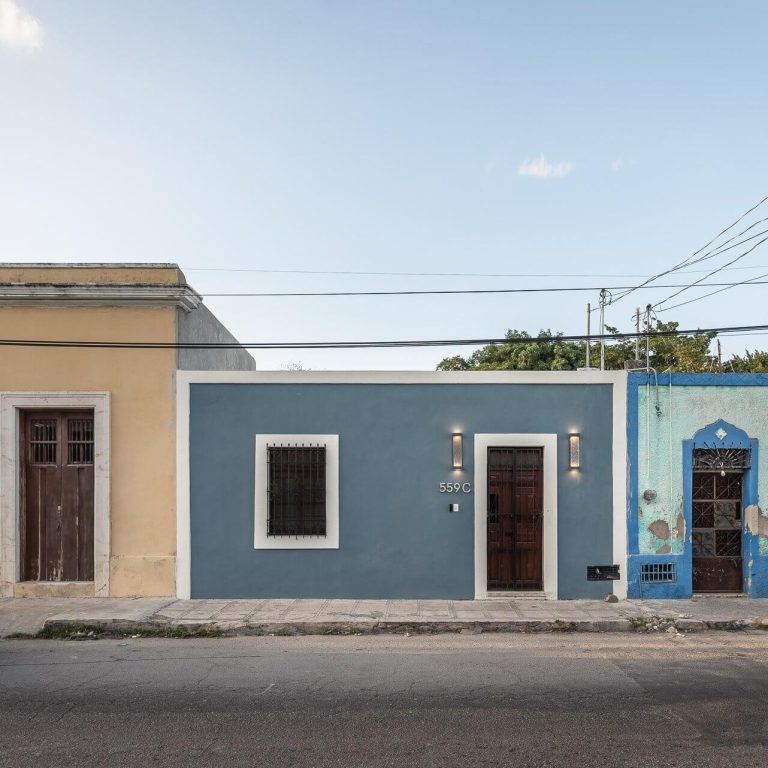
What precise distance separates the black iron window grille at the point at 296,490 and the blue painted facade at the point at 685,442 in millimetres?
4504

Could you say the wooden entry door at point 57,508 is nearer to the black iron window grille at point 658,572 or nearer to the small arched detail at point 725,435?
the black iron window grille at point 658,572

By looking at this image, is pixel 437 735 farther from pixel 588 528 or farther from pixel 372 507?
pixel 588 528

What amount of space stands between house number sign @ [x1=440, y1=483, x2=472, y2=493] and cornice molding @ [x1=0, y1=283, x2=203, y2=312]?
4728mm

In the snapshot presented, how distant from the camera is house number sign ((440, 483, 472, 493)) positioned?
9.09m

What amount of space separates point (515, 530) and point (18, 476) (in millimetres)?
7355

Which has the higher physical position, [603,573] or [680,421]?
[680,421]

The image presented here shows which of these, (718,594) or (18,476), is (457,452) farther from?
(18,476)

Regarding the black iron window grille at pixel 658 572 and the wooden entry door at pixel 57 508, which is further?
the wooden entry door at pixel 57 508

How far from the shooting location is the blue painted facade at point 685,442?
9.05m

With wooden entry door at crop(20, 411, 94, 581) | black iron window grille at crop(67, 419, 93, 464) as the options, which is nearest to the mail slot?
wooden entry door at crop(20, 411, 94, 581)

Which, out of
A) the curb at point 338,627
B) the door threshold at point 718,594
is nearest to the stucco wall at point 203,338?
the curb at point 338,627

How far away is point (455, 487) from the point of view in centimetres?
909

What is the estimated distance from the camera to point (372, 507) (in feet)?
29.9

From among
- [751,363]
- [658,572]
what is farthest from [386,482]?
[751,363]
